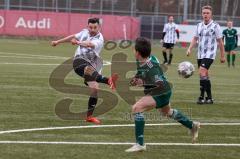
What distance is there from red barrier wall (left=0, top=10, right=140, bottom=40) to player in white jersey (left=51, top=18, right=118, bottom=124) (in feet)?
126

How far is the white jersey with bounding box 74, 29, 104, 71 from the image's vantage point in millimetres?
12523

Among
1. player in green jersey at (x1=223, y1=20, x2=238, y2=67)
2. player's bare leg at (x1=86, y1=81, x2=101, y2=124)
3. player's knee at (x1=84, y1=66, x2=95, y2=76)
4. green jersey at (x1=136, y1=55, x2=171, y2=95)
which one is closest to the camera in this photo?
green jersey at (x1=136, y1=55, x2=171, y2=95)

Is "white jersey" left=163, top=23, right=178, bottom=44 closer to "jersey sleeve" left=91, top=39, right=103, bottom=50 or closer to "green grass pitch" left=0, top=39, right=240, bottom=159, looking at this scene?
"green grass pitch" left=0, top=39, right=240, bottom=159

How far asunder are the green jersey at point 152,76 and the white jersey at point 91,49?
299cm

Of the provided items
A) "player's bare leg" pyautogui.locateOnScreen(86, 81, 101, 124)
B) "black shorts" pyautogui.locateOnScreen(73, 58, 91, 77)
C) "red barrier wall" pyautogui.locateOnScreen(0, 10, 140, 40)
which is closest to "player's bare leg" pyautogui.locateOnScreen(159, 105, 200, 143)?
"player's bare leg" pyautogui.locateOnScreen(86, 81, 101, 124)

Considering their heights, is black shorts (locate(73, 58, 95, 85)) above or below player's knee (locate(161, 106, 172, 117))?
above

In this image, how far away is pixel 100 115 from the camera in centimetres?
1302

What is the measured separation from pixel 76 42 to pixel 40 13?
39.9m

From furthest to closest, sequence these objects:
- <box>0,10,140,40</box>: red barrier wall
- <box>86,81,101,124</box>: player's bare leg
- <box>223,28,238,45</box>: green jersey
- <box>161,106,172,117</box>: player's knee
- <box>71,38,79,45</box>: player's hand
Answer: <box>0,10,140,40</box>: red barrier wall
<box>223,28,238,45</box>: green jersey
<box>86,81,101,124</box>: player's bare leg
<box>71,38,79,45</box>: player's hand
<box>161,106,172,117</box>: player's knee

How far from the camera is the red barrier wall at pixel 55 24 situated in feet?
167

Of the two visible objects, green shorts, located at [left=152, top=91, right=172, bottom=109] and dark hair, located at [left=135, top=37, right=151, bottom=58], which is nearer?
dark hair, located at [left=135, top=37, right=151, bottom=58]

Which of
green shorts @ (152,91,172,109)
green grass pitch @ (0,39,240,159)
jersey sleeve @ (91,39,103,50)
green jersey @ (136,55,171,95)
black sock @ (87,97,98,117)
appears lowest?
green grass pitch @ (0,39,240,159)

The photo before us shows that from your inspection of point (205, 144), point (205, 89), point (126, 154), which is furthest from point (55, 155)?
point (205, 89)

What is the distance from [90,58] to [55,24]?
3931 cm
